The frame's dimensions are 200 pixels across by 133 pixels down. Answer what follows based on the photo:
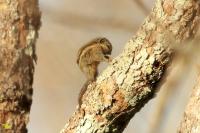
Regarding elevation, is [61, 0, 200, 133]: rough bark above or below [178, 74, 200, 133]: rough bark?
above

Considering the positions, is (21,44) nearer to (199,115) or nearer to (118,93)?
(118,93)

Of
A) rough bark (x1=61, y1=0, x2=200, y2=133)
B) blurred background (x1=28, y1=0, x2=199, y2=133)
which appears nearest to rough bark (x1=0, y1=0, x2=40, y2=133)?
blurred background (x1=28, y1=0, x2=199, y2=133)

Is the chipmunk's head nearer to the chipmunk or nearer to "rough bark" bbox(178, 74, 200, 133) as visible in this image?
the chipmunk

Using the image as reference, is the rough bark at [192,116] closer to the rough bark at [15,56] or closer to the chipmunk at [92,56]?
the chipmunk at [92,56]

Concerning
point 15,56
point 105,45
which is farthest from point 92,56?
point 15,56

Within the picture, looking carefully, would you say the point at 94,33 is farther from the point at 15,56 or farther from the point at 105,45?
the point at 15,56

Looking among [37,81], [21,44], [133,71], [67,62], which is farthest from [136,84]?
[37,81]

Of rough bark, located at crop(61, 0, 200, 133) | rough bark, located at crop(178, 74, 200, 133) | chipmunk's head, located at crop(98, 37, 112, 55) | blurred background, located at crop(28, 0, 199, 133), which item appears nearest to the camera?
blurred background, located at crop(28, 0, 199, 133)
